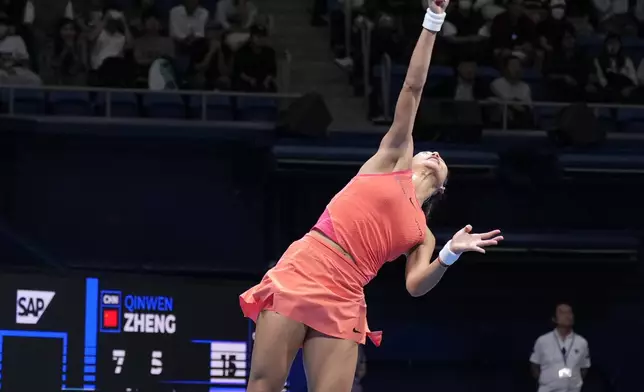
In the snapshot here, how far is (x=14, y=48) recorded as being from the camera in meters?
11.2

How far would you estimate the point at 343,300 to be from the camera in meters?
4.70

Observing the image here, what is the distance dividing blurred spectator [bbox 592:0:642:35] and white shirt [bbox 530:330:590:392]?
351 cm

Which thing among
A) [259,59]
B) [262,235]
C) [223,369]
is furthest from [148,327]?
[259,59]

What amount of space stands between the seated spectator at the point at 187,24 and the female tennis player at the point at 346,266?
23.4ft

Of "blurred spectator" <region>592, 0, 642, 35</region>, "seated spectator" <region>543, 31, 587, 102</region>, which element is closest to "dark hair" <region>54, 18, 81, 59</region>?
"seated spectator" <region>543, 31, 587, 102</region>

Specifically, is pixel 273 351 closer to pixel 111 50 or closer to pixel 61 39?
pixel 111 50

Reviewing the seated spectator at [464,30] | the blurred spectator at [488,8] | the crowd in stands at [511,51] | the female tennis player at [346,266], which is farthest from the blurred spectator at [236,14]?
the female tennis player at [346,266]

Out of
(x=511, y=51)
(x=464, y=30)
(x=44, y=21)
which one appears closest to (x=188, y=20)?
(x=44, y=21)

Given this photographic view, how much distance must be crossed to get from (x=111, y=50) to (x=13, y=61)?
942mm

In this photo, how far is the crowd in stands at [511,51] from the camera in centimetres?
1159

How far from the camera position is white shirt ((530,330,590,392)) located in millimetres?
10508

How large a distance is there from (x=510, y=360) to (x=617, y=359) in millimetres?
1082

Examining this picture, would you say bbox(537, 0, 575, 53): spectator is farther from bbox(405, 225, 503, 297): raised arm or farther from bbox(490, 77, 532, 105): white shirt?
bbox(405, 225, 503, 297): raised arm

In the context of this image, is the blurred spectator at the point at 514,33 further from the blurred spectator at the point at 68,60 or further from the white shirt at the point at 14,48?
the white shirt at the point at 14,48
